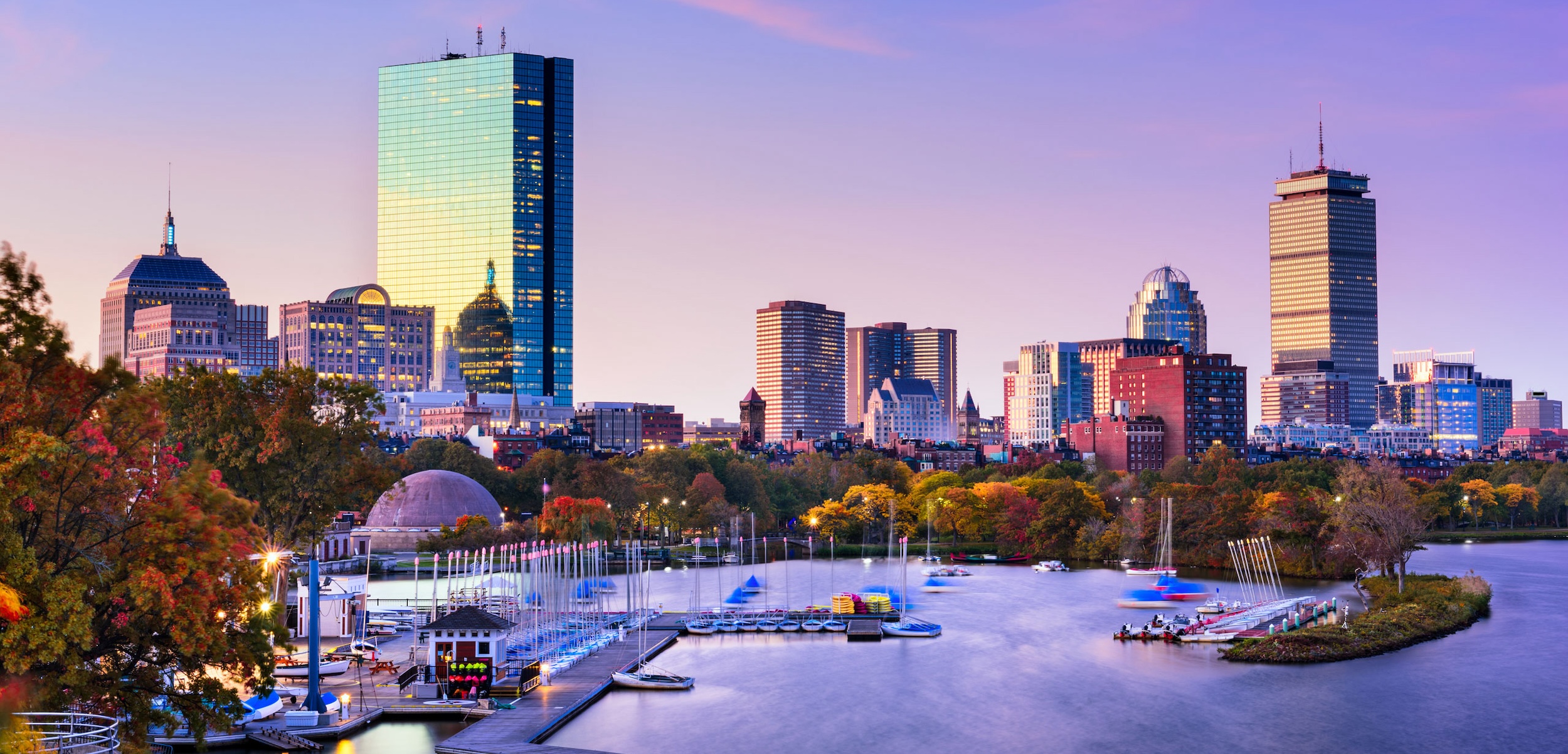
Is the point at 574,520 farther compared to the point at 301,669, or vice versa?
the point at 574,520

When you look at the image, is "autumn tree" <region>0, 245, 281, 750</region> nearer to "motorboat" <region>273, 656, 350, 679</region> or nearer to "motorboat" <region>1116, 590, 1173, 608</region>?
"motorboat" <region>273, 656, 350, 679</region>

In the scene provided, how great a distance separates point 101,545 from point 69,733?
565 cm

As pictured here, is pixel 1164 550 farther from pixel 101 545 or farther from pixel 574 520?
pixel 101 545

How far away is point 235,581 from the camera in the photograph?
38.3 meters

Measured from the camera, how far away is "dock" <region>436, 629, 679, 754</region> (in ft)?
164

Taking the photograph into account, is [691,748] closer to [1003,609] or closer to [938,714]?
[938,714]

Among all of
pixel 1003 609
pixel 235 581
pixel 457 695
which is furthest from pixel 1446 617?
pixel 235 581

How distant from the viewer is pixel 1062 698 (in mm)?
64562

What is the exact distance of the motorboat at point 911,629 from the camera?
84.6 m

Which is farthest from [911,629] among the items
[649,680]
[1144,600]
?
[649,680]

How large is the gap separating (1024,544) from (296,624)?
8403 centimetres

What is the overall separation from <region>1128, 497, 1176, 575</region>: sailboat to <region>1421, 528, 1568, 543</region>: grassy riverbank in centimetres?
4708

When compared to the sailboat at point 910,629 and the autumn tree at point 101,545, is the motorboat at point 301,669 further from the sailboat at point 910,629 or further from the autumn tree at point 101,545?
the sailboat at point 910,629

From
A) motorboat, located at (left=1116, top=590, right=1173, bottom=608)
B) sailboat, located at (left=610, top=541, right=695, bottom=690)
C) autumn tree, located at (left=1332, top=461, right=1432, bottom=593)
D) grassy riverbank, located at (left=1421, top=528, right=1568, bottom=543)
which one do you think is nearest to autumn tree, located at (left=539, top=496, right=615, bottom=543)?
motorboat, located at (left=1116, top=590, right=1173, bottom=608)
